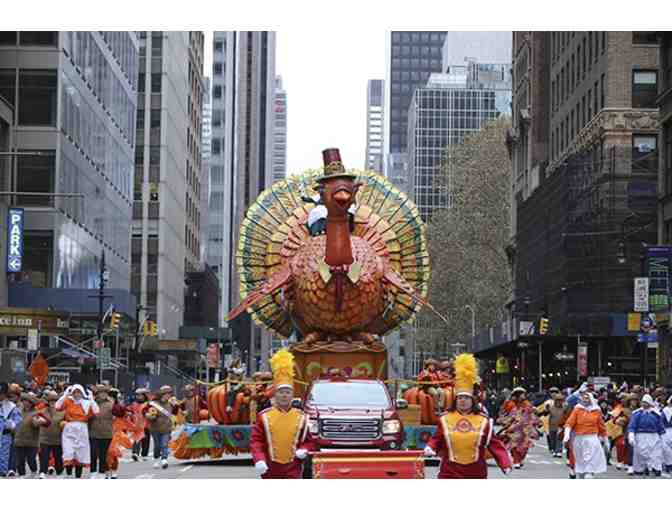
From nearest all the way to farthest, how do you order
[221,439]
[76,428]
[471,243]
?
[76,428] < [221,439] < [471,243]

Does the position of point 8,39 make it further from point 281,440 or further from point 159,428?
point 281,440

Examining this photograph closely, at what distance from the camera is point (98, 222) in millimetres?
62594

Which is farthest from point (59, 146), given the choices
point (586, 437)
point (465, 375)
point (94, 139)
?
point (465, 375)

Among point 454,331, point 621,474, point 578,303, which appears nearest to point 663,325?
point 578,303

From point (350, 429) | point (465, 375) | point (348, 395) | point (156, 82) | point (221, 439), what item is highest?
point (156, 82)

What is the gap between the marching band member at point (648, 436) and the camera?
26109 millimetres

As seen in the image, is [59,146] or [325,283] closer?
[325,283]

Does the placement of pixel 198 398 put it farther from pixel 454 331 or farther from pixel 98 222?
pixel 454 331

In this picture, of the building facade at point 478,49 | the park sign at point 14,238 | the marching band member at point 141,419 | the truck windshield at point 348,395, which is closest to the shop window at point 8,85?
the park sign at point 14,238

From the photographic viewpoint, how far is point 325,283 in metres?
26.4

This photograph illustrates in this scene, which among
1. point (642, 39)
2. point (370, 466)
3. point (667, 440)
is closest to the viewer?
point (370, 466)

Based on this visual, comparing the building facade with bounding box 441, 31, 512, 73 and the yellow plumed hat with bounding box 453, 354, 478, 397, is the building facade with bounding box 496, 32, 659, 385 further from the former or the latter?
the building facade with bounding box 441, 31, 512, 73

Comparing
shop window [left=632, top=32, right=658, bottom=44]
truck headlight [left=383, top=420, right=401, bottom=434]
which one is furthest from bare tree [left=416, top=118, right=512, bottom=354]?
truck headlight [left=383, top=420, right=401, bottom=434]

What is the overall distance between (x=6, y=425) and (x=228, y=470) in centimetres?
398
